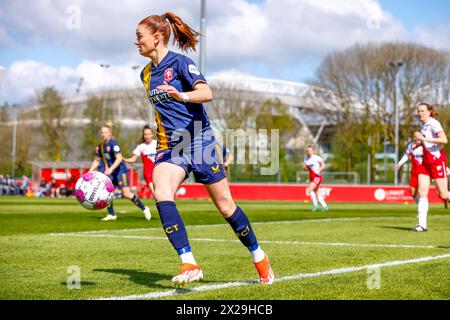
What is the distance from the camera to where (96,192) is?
7625 millimetres

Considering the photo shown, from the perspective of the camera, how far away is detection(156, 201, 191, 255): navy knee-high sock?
5926 millimetres

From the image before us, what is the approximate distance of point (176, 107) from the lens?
615 cm

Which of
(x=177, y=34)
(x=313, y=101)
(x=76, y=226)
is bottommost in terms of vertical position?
(x=76, y=226)

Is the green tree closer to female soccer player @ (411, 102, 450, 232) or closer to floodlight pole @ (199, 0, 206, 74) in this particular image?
floodlight pole @ (199, 0, 206, 74)

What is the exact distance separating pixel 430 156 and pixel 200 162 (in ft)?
26.1

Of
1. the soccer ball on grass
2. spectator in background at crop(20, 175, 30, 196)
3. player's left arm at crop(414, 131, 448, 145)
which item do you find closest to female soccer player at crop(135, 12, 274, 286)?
the soccer ball on grass

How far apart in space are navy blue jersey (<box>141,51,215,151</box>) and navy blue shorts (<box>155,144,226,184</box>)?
73 millimetres

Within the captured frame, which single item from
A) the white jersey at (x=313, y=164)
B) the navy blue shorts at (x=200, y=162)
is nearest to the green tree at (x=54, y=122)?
the white jersey at (x=313, y=164)

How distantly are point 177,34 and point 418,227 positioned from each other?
8482 millimetres

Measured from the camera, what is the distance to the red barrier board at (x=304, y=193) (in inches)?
1681

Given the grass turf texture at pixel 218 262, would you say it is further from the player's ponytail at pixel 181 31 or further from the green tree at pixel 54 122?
the green tree at pixel 54 122

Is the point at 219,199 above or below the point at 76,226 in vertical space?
above

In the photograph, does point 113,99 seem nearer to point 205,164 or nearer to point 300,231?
point 300,231
